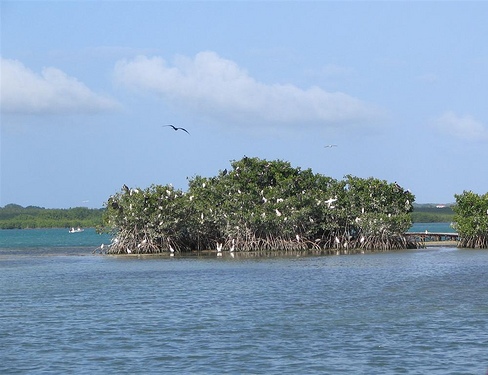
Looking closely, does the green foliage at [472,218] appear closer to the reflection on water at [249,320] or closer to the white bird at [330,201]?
the white bird at [330,201]

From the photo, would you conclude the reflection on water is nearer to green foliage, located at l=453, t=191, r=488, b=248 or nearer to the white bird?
green foliage, located at l=453, t=191, r=488, b=248

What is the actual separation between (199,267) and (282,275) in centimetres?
777

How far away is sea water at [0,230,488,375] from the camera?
19.4 metres

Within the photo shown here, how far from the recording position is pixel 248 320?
25656mm

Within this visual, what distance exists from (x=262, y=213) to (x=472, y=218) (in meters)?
14.1

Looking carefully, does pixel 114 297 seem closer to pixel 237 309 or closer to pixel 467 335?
pixel 237 309

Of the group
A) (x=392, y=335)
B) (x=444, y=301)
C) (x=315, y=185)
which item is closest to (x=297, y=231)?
(x=315, y=185)

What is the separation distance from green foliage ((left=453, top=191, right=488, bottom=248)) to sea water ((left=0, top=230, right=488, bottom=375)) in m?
16.7

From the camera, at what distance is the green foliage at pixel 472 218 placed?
6172cm

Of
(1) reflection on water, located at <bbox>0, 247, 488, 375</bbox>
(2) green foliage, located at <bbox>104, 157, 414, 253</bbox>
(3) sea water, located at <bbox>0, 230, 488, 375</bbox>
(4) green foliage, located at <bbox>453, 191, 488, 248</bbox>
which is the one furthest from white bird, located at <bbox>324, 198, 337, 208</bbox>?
(3) sea water, located at <bbox>0, 230, 488, 375</bbox>

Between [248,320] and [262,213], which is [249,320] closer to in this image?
[248,320]

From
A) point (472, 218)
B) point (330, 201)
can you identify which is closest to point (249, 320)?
point (330, 201)

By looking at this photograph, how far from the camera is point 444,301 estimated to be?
29.7 m

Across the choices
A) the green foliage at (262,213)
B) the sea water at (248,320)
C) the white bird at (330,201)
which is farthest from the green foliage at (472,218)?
the sea water at (248,320)
